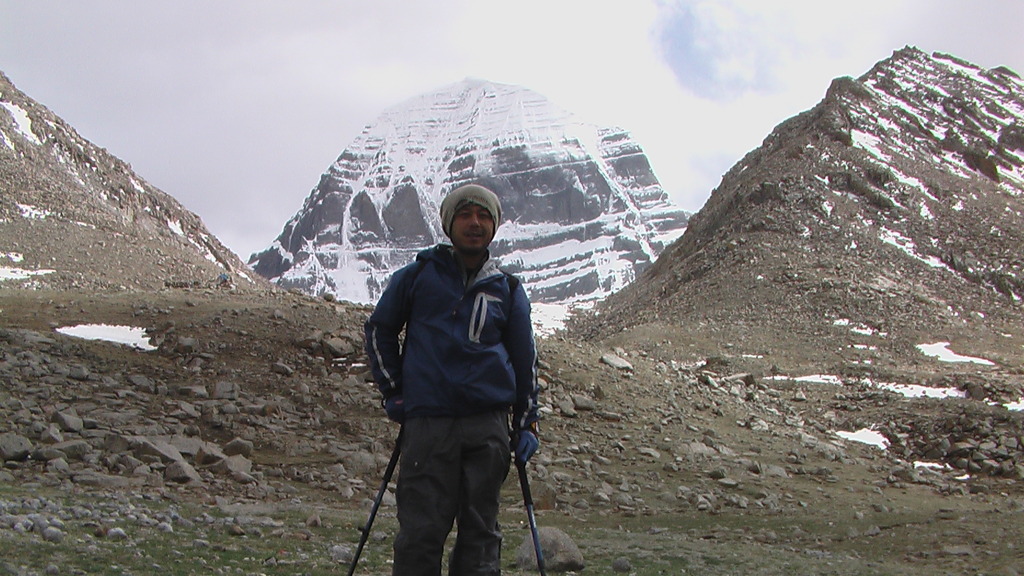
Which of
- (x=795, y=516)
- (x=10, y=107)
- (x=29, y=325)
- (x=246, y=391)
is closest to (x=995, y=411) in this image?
(x=795, y=516)

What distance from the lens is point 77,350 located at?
13.1 meters

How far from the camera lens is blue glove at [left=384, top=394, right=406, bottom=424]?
4.72 meters

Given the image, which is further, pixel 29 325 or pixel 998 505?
pixel 29 325

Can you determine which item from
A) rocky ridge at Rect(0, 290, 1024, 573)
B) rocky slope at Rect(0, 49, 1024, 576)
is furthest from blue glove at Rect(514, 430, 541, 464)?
rocky ridge at Rect(0, 290, 1024, 573)

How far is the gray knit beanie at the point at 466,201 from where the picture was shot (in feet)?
16.1

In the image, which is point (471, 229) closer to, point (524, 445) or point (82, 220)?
point (524, 445)

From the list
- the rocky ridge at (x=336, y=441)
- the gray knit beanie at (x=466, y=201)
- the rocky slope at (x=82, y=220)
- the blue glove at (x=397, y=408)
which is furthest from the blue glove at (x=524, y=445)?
the rocky slope at (x=82, y=220)

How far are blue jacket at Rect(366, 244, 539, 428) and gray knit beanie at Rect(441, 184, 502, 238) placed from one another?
189 mm

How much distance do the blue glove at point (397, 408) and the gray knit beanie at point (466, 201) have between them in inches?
39.8

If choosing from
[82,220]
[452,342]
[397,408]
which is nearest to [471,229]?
[452,342]

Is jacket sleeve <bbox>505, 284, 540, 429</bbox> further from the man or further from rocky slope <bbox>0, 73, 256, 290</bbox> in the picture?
rocky slope <bbox>0, 73, 256, 290</bbox>

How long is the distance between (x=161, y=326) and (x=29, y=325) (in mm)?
2629

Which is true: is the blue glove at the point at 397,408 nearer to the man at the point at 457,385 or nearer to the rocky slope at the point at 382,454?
A: the man at the point at 457,385

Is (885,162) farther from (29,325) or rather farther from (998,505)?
(29,325)
